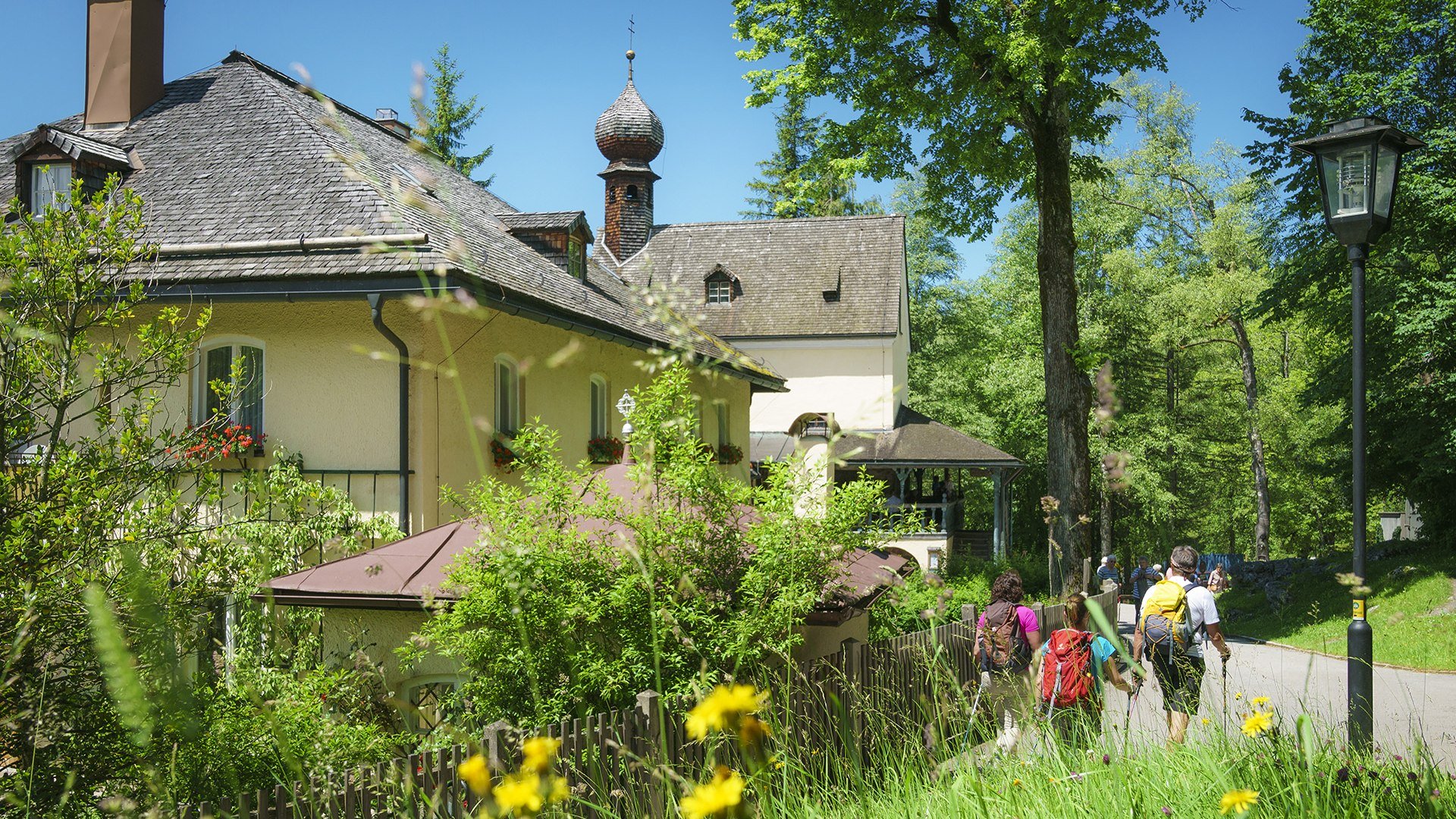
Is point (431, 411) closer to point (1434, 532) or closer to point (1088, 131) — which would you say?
point (1088, 131)

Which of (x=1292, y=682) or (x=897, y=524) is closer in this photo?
(x=897, y=524)

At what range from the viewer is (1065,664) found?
19.8ft

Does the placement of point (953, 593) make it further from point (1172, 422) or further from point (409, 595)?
point (1172, 422)

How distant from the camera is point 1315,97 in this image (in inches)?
814

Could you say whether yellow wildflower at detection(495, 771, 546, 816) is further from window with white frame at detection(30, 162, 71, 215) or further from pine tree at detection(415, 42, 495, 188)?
pine tree at detection(415, 42, 495, 188)

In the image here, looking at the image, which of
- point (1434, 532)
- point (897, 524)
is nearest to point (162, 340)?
point (897, 524)

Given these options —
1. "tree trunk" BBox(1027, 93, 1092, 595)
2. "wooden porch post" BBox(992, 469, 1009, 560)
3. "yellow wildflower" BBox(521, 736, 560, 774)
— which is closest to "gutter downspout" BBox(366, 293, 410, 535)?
"tree trunk" BBox(1027, 93, 1092, 595)

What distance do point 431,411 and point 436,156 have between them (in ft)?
30.8

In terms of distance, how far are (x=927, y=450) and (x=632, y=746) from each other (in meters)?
26.2

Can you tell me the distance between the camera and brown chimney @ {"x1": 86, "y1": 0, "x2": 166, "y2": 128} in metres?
13.7

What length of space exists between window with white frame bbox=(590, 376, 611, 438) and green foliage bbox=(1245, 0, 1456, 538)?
45.4 ft

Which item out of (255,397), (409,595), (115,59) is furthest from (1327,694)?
(115,59)

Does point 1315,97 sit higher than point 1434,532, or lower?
higher

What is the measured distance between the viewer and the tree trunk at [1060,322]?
12.9 m
